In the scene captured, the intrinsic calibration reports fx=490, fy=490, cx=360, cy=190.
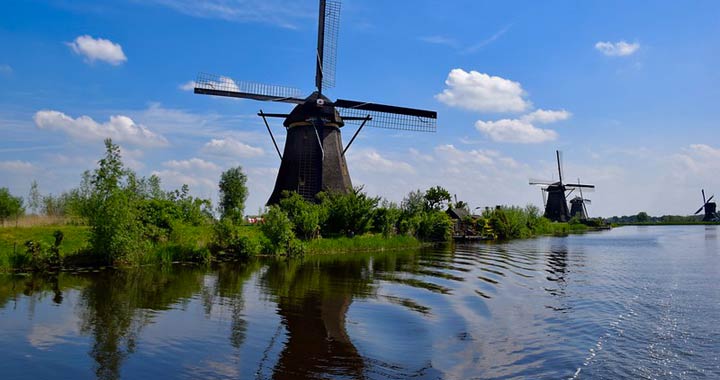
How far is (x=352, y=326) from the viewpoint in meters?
9.52

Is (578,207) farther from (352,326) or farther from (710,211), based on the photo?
(352,326)

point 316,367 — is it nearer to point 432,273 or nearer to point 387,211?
point 432,273

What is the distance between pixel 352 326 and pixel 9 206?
21.4m

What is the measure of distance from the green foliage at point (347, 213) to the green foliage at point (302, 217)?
4.82 feet

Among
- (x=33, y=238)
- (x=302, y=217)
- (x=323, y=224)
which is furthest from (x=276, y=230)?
(x=33, y=238)

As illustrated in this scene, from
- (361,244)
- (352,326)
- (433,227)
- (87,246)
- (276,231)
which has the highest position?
(433,227)

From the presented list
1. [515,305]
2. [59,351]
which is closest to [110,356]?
[59,351]

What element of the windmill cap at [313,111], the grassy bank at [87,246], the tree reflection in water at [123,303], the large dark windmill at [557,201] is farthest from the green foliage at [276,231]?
the large dark windmill at [557,201]

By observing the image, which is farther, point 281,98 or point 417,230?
point 417,230

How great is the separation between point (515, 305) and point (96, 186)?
1453 centimetres

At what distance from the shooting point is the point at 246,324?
940 cm

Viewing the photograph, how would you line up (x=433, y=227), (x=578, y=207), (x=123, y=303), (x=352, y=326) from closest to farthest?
(x=352, y=326) < (x=123, y=303) < (x=433, y=227) < (x=578, y=207)

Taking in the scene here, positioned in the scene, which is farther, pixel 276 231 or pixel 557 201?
pixel 557 201

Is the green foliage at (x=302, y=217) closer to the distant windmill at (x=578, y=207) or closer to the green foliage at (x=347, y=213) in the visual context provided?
the green foliage at (x=347, y=213)
